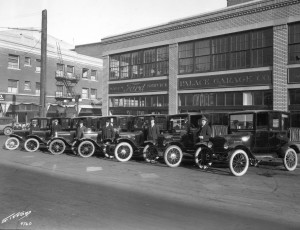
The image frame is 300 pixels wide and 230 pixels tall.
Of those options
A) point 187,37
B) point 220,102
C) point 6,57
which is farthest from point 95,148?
point 6,57

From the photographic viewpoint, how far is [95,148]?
14.1 metres

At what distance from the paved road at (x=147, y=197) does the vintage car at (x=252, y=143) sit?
43cm

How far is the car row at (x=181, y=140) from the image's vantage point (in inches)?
375

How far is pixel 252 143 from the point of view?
9.50 metres

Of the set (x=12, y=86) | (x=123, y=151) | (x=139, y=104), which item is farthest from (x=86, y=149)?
(x=12, y=86)

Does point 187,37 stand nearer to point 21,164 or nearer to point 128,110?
point 128,110

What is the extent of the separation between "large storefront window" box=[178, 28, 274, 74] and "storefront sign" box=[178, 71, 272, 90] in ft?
1.66

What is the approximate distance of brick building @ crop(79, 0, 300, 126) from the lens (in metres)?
16.5

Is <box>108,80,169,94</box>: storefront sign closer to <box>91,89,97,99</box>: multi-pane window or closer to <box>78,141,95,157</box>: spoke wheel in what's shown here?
<box>78,141,95,157</box>: spoke wheel

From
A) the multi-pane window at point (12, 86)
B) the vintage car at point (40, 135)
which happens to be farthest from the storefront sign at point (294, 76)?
the multi-pane window at point (12, 86)

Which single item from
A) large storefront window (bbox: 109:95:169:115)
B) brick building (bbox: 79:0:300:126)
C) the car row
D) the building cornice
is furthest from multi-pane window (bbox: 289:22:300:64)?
large storefront window (bbox: 109:95:169:115)

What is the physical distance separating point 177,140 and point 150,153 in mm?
1377

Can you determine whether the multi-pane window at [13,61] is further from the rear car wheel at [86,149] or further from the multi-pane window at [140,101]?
the rear car wheel at [86,149]

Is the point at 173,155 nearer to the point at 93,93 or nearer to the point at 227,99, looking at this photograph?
the point at 227,99
